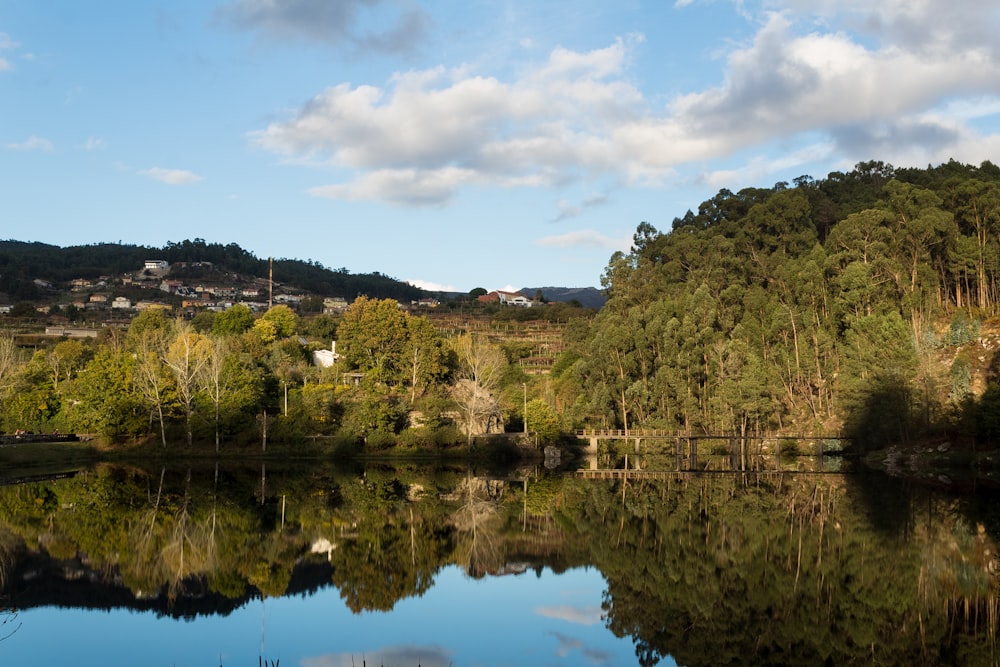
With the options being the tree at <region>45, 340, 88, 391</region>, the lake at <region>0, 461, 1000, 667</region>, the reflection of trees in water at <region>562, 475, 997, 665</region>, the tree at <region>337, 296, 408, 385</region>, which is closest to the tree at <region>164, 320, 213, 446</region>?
the tree at <region>45, 340, 88, 391</region>

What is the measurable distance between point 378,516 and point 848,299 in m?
51.4

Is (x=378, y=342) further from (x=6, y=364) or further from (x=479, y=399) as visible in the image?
(x=6, y=364)

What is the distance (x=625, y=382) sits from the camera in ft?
249

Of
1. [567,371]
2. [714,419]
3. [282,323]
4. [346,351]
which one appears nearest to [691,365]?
[714,419]

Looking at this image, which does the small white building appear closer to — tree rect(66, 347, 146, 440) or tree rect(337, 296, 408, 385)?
tree rect(337, 296, 408, 385)

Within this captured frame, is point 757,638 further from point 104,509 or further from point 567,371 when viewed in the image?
point 567,371

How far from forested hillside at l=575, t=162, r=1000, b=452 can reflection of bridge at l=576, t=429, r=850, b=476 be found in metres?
1.60

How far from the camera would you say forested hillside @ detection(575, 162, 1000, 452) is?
65.9 metres

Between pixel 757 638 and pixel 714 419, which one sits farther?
pixel 714 419

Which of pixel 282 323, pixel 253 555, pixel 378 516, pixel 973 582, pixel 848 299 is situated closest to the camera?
pixel 973 582

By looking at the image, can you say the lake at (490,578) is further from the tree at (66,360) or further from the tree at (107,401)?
the tree at (66,360)

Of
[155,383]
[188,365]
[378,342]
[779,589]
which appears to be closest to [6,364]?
[155,383]

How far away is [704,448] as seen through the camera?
73.4 meters

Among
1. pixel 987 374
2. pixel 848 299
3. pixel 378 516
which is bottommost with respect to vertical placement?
pixel 378 516
